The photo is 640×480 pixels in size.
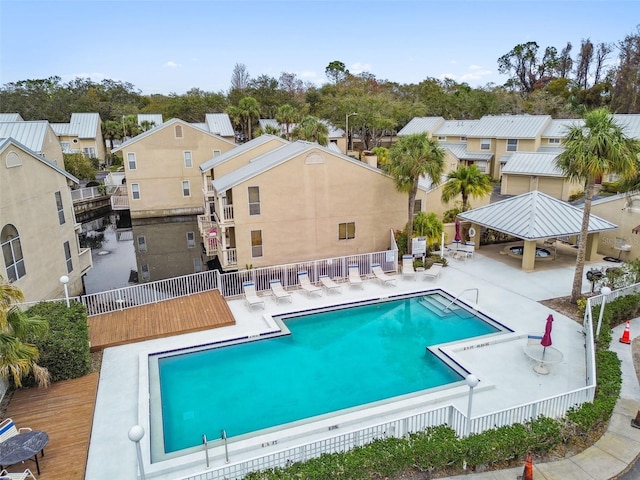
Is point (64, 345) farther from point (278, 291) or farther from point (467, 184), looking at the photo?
point (467, 184)

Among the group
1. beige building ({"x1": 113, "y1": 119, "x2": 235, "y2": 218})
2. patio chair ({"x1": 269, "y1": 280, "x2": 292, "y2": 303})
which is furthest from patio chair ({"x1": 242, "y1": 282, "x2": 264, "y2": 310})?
beige building ({"x1": 113, "y1": 119, "x2": 235, "y2": 218})

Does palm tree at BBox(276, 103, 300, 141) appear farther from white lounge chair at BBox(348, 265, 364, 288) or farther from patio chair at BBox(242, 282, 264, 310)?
patio chair at BBox(242, 282, 264, 310)

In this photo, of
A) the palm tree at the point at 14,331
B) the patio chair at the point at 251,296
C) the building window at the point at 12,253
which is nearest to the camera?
the palm tree at the point at 14,331

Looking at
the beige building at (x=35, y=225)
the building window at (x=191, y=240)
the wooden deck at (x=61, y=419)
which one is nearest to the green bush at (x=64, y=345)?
the wooden deck at (x=61, y=419)

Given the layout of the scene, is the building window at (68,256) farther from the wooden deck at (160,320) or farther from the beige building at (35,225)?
the wooden deck at (160,320)

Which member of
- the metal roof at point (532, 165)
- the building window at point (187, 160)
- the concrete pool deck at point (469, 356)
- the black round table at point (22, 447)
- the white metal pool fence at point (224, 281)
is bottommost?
the concrete pool deck at point (469, 356)

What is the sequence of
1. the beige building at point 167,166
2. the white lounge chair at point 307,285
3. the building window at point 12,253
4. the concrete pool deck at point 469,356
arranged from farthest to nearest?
1. the beige building at point 167,166
2. the white lounge chair at point 307,285
3. the building window at point 12,253
4. the concrete pool deck at point 469,356

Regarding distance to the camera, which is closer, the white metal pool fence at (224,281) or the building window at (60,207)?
the white metal pool fence at (224,281)
